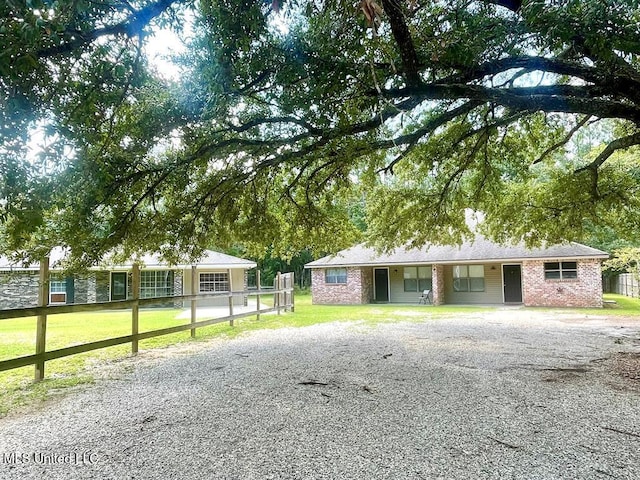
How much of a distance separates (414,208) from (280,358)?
18.3 ft

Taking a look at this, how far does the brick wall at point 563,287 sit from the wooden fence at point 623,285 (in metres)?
4.82

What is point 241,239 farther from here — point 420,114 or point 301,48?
point 301,48

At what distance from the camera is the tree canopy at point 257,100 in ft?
12.1

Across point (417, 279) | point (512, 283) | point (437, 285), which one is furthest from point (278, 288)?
point (512, 283)

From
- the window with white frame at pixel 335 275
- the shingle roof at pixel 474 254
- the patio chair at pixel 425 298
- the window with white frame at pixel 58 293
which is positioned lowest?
the patio chair at pixel 425 298

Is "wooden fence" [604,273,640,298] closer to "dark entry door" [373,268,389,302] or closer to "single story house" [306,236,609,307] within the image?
"single story house" [306,236,609,307]

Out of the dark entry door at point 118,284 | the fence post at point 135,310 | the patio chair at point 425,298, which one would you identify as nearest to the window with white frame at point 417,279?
the patio chair at point 425,298

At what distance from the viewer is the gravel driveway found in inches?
124

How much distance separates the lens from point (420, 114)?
28.2 ft

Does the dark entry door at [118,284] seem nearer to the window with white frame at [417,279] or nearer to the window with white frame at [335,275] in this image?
the window with white frame at [335,275]

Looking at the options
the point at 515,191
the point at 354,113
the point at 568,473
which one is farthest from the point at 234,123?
the point at 515,191

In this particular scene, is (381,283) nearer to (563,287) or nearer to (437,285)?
(437,285)

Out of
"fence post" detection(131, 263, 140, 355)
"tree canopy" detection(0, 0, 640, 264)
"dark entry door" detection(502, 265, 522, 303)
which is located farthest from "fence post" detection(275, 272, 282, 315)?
"dark entry door" detection(502, 265, 522, 303)

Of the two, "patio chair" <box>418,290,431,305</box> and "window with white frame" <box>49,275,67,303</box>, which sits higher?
"window with white frame" <box>49,275,67,303</box>
